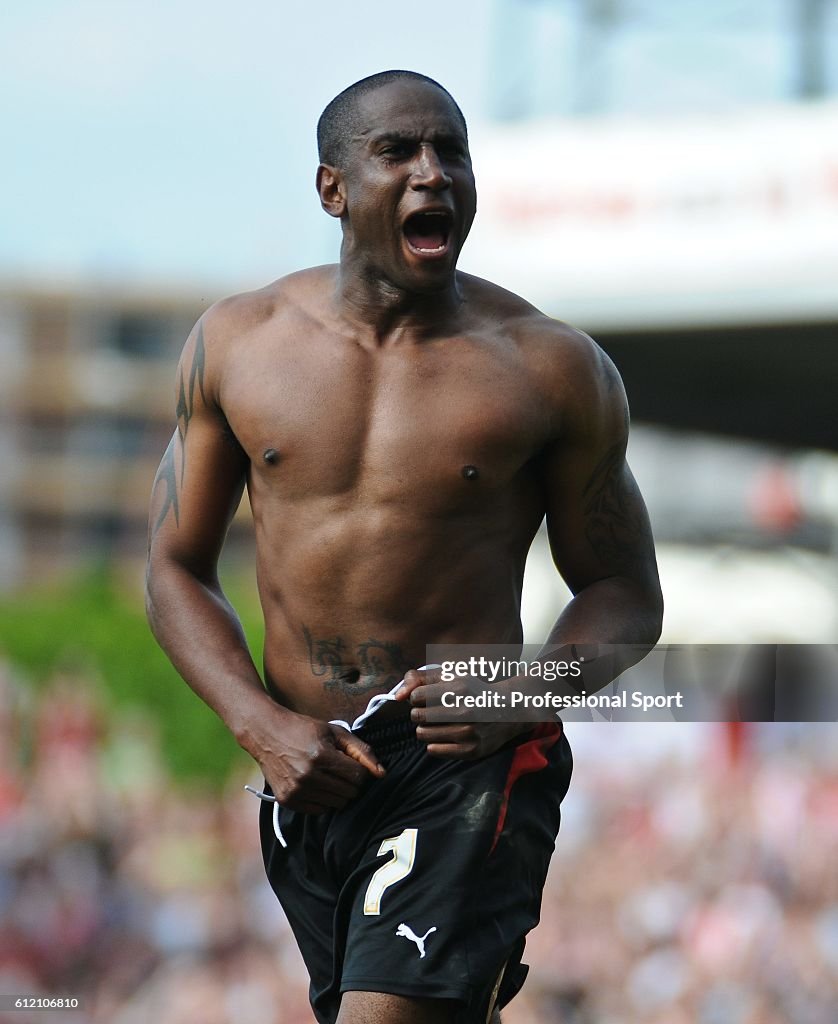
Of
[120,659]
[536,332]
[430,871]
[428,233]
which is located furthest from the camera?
[120,659]

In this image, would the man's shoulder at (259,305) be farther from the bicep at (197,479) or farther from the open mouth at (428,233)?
the open mouth at (428,233)

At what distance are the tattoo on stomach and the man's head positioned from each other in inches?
29.5

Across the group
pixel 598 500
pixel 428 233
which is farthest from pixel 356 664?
pixel 428 233

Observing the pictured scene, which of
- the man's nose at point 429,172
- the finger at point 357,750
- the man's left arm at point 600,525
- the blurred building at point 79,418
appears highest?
the man's nose at point 429,172

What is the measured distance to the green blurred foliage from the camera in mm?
24906

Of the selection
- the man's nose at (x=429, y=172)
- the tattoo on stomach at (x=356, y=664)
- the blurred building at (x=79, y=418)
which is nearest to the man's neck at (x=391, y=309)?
the man's nose at (x=429, y=172)

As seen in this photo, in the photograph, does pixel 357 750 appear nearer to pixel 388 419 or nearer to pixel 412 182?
pixel 388 419

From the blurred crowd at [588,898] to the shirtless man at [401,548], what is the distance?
16.1 ft

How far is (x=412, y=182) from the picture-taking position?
3.54 metres

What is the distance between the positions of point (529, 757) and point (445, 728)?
31 centimetres

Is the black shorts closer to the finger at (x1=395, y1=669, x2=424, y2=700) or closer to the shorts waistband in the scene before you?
the shorts waistband

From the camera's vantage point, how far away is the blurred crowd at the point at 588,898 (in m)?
8.41

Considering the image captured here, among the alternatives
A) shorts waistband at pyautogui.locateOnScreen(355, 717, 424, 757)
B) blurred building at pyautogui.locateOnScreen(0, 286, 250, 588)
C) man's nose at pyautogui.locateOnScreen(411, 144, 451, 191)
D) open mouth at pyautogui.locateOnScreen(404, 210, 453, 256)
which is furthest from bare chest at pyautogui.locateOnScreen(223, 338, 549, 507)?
blurred building at pyautogui.locateOnScreen(0, 286, 250, 588)

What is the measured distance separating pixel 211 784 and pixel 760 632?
717 centimetres
